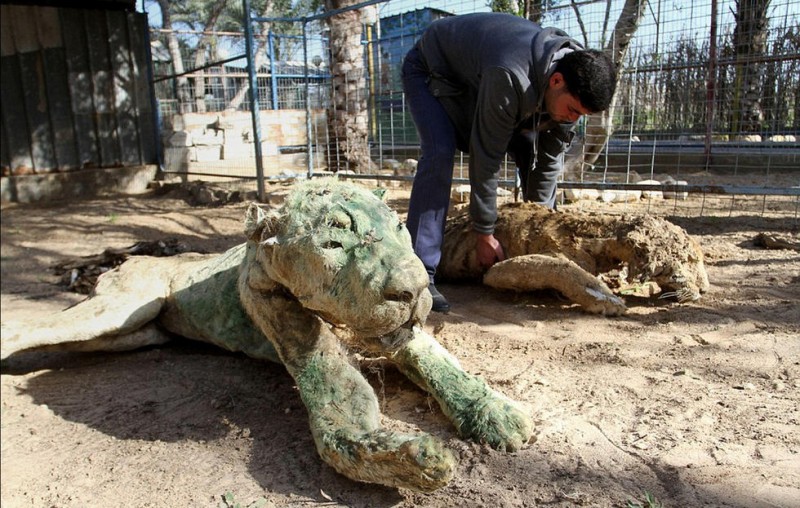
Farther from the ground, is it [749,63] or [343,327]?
[749,63]

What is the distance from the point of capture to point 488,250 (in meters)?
4.39

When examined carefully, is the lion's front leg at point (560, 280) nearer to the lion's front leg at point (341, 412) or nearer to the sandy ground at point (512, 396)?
the sandy ground at point (512, 396)

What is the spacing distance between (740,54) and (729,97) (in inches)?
21.8

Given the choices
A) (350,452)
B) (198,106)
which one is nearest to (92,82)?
(198,106)

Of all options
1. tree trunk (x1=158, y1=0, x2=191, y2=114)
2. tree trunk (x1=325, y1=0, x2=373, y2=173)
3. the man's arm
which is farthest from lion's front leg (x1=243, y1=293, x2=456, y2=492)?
tree trunk (x1=158, y1=0, x2=191, y2=114)

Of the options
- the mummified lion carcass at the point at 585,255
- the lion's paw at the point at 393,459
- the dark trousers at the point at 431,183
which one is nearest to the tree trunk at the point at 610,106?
the mummified lion carcass at the point at 585,255

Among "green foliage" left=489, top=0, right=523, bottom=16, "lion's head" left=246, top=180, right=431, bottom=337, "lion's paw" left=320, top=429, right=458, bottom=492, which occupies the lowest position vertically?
"lion's paw" left=320, top=429, right=458, bottom=492

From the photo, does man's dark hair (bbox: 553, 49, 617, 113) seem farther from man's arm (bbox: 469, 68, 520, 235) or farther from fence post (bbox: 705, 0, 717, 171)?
fence post (bbox: 705, 0, 717, 171)

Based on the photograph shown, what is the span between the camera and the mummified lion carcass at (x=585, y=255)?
3828 mm

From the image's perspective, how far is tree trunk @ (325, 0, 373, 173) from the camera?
9352 millimetres

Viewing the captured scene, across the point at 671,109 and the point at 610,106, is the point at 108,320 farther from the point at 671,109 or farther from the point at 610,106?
the point at 671,109

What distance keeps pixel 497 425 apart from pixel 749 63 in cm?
675

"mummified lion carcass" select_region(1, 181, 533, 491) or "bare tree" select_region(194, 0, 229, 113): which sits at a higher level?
"bare tree" select_region(194, 0, 229, 113)

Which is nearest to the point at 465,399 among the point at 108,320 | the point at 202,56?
the point at 108,320
